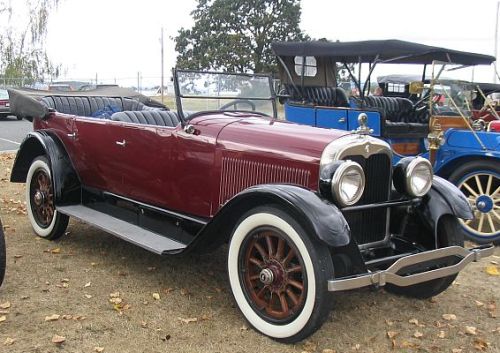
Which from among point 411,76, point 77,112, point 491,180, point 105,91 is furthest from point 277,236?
point 411,76

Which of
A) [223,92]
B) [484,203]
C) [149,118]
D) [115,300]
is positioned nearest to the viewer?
[115,300]

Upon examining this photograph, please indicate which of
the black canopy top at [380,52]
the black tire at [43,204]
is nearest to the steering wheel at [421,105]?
the black canopy top at [380,52]

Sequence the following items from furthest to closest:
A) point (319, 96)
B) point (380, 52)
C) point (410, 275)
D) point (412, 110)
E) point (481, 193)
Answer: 1. point (319, 96)
2. point (412, 110)
3. point (380, 52)
4. point (481, 193)
5. point (410, 275)

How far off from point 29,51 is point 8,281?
3422 centimetres

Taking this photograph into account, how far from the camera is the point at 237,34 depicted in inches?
1310

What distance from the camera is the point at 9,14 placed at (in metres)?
31.3

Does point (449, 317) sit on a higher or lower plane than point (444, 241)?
lower

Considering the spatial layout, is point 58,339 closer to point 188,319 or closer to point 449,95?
point 188,319

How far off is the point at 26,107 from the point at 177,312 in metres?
3.12

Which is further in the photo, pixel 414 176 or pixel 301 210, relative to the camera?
pixel 414 176

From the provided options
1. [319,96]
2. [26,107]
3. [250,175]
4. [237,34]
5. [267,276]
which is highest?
[237,34]

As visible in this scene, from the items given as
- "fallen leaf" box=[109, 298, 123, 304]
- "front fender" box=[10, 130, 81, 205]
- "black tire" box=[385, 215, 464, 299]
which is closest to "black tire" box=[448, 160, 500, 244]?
"black tire" box=[385, 215, 464, 299]

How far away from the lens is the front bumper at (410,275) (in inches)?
109

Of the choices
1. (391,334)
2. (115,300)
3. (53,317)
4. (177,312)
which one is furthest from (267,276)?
(53,317)
